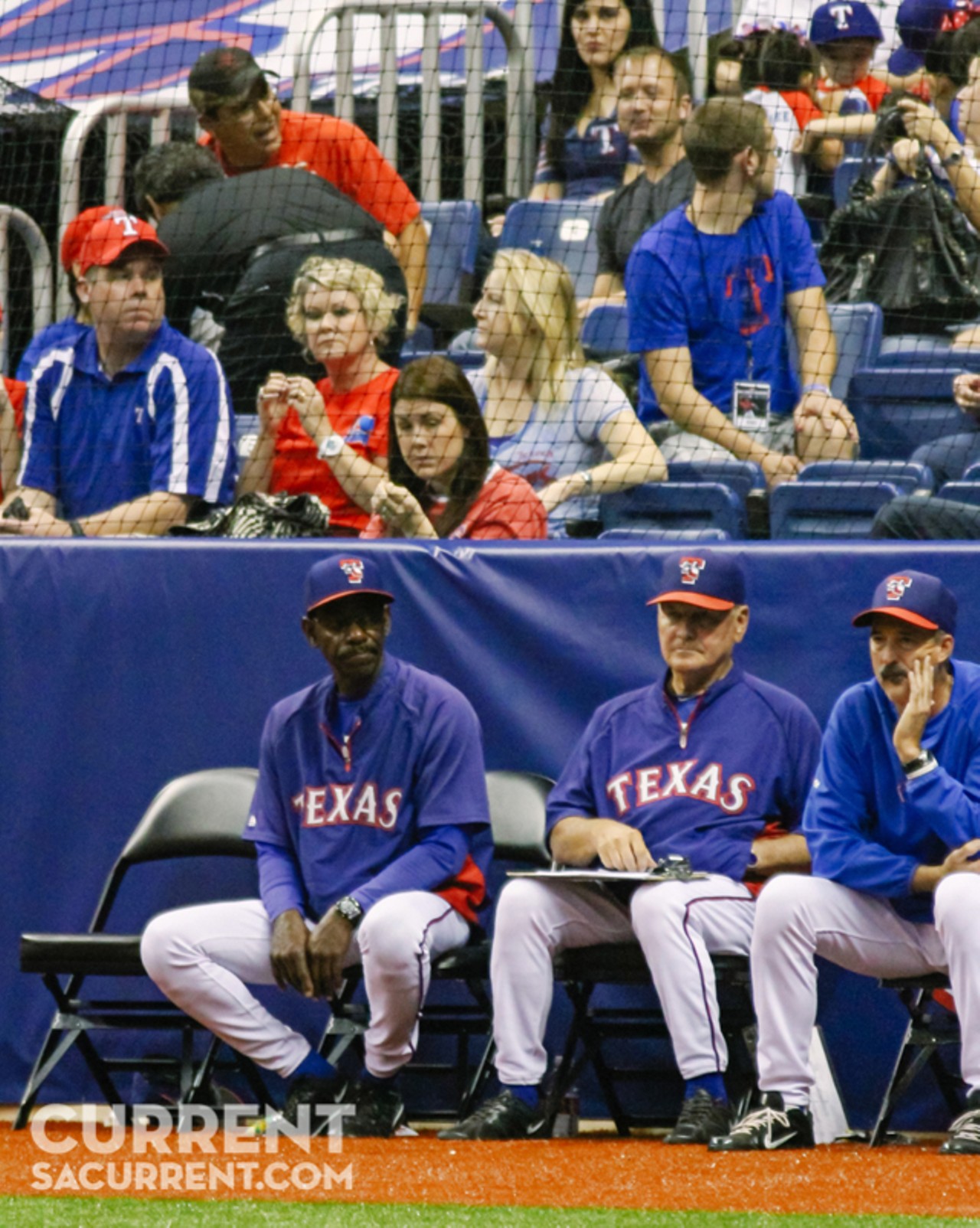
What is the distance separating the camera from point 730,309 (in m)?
6.33

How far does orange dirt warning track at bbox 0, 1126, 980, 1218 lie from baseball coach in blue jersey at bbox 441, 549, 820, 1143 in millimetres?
239

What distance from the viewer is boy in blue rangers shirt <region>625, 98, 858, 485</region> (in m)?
6.20

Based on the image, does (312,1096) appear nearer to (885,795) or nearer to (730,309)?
(885,795)

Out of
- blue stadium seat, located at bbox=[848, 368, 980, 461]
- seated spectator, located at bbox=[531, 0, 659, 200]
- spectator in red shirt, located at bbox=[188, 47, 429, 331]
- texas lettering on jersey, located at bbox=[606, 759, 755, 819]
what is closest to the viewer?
texas lettering on jersey, located at bbox=[606, 759, 755, 819]

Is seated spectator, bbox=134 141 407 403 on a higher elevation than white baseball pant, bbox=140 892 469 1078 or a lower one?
higher

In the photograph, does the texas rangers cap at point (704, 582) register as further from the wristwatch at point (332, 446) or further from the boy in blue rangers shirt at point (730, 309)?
the wristwatch at point (332, 446)

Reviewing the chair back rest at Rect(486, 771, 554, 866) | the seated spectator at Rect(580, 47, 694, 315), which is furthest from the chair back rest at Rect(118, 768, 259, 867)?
the seated spectator at Rect(580, 47, 694, 315)

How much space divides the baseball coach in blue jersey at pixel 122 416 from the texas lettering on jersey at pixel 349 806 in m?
1.37

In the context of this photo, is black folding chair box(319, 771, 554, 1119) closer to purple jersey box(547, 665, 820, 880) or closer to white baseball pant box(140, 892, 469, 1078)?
white baseball pant box(140, 892, 469, 1078)

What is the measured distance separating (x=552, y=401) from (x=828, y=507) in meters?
0.92

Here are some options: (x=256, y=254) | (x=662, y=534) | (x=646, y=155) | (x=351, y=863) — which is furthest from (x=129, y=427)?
(x=646, y=155)

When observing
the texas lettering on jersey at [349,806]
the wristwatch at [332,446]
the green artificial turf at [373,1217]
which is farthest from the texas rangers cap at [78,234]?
the green artificial turf at [373,1217]

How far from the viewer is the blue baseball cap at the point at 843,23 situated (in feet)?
25.1

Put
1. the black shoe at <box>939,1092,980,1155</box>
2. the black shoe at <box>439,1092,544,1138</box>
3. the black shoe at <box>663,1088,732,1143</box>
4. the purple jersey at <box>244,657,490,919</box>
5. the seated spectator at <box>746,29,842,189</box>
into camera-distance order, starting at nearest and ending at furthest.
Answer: the black shoe at <box>939,1092,980,1155</box>, the black shoe at <box>663,1088,732,1143</box>, the black shoe at <box>439,1092,544,1138</box>, the purple jersey at <box>244,657,490,919</box>, the seated spectator at <box>746,29,842,189</box>
